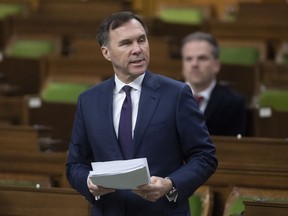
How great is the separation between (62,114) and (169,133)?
48.2 inches

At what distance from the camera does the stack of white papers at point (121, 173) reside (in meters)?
1.04

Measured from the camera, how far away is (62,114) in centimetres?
231

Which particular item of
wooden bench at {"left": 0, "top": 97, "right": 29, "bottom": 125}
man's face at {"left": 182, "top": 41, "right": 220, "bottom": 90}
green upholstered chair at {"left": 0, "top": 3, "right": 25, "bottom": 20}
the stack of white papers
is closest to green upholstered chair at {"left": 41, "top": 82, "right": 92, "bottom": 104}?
wooden bench at {"left": 0, "top": 97, "right": 29, "bottom": 125}

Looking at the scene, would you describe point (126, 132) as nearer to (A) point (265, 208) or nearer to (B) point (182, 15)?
(A) point (265, 208)

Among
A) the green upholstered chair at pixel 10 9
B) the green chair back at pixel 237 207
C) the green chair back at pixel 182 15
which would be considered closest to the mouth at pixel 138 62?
the green chair back at pixel 237 207

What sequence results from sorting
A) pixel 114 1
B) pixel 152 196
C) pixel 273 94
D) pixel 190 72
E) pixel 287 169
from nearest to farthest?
pixel 152 196, pixel 287 169, pixel 190 72, pixel 273 94, pixel 114 1

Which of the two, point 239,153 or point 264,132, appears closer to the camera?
point 239,153

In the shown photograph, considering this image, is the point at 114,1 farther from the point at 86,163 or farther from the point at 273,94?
the point at 86,163

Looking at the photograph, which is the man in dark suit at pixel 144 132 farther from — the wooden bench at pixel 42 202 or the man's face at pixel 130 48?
the wooden bench at pixel 42 202

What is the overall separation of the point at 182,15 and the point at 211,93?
57.0 inches

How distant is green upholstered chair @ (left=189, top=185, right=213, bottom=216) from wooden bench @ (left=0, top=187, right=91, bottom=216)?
7.7 inches

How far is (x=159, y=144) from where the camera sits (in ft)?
3.66

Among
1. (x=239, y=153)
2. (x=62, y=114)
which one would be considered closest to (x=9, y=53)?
(x=62, y=114)

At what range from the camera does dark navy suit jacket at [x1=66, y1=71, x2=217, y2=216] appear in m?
1.11
